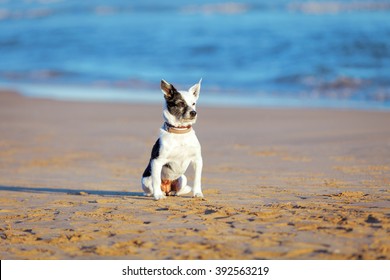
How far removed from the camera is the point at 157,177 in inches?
313

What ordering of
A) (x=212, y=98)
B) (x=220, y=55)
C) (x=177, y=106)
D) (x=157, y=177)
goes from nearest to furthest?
(x=177, y=106) → (x=157, y=177) → (x=212, y=98) → (x=220, y=55)

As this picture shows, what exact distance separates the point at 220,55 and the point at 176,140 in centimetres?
2130

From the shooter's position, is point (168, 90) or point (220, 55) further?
point (220, 55)

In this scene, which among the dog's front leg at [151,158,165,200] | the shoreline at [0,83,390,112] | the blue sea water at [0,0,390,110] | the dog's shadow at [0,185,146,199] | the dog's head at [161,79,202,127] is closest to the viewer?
the dog's head at [161,79,202,127]

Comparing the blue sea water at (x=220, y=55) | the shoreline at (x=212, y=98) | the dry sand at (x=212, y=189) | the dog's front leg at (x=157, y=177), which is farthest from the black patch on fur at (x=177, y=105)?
the blue sea water at (x=220, y=55)

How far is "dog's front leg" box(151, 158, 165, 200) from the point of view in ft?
25.8

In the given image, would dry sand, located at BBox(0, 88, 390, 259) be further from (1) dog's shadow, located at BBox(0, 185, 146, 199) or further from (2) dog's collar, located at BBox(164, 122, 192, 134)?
(2) dog's collar, located at BBox(164, 122, 192, 134)

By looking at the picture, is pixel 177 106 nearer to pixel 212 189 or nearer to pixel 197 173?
pixel 197 173

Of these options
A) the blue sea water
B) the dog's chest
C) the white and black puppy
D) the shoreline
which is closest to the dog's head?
the white and black puppy

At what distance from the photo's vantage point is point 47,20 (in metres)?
51.3

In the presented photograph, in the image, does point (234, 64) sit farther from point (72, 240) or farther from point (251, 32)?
point (72, 240)

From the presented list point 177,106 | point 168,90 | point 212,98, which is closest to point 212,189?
point 177,106

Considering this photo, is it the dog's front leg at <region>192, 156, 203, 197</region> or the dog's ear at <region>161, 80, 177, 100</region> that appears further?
the dog's front leg at <region>192, 156, 203, 197</region>

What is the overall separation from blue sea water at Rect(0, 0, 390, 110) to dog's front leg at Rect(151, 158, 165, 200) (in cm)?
992
